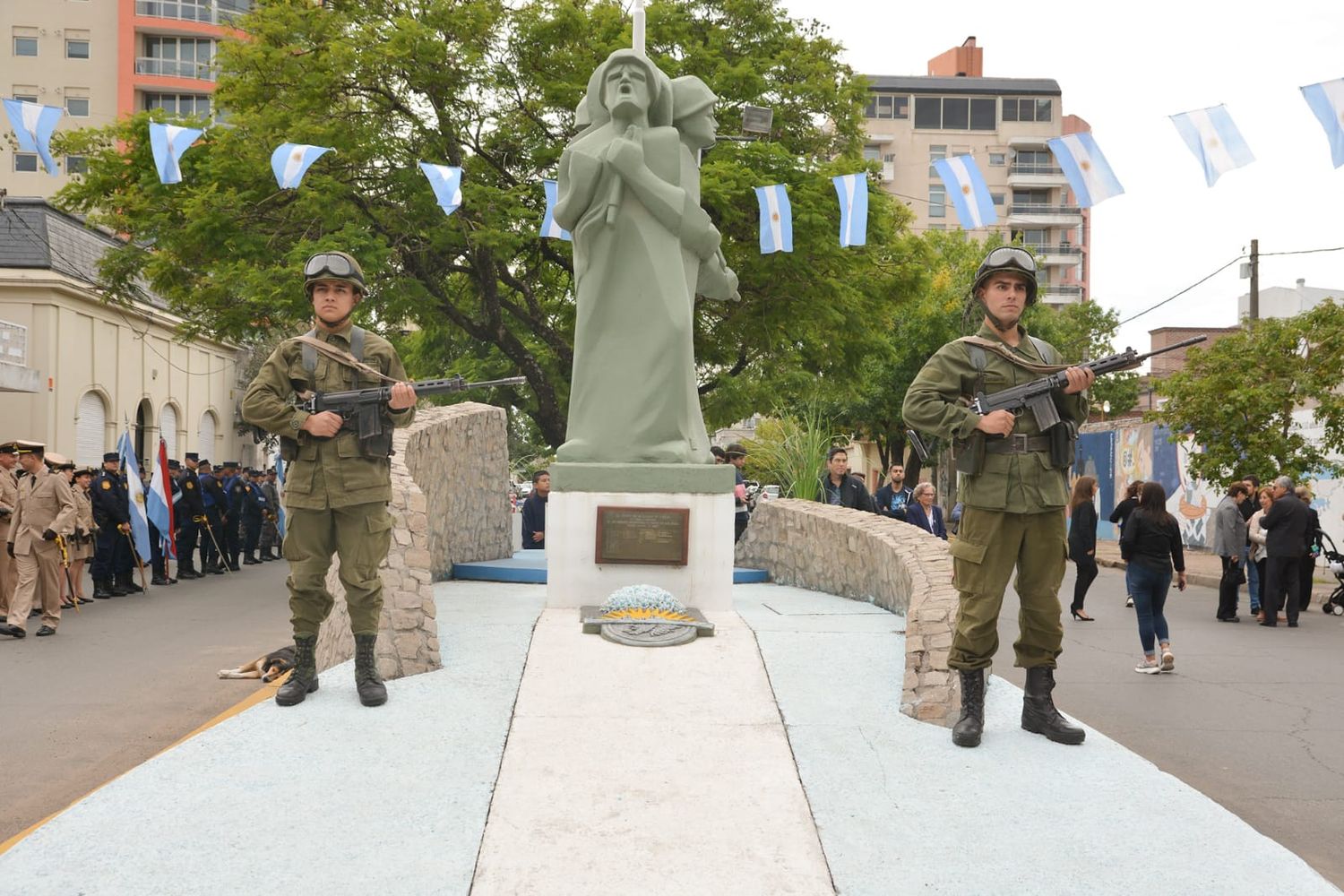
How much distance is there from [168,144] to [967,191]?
8.43m

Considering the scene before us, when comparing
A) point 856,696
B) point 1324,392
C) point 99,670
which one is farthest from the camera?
point 1324,392

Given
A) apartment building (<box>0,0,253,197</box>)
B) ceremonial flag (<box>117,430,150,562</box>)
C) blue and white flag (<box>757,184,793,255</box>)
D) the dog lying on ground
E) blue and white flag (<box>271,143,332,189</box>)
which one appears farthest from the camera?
apartment building (<box>0,0,253,197</box>)

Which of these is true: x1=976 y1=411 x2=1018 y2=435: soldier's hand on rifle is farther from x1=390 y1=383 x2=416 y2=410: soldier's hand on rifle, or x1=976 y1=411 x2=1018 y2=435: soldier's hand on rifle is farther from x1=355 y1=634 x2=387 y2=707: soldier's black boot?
x1=355 y1=634 x2=387 y2=707: soldier's black boot

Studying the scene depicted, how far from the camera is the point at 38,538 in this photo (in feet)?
37.7

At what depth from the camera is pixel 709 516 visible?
8438 millimetres

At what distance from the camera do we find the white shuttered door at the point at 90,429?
2967cm

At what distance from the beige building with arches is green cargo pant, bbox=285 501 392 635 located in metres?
20.4

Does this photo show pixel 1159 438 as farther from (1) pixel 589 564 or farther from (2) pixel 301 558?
(2) pixel 301 558

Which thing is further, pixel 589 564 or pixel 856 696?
pixel 589 564

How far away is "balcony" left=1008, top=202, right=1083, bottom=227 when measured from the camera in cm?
7200

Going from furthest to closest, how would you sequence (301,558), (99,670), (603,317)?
(99,670) < (603,317) < (301,558)

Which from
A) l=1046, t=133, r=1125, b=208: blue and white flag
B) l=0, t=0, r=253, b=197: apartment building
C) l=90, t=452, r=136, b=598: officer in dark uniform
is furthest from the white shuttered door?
l=1046, t=133, r=1125, b=208: blue and white flag

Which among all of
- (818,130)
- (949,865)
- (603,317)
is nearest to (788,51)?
(818,130)

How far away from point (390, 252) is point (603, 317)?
30.2ft
